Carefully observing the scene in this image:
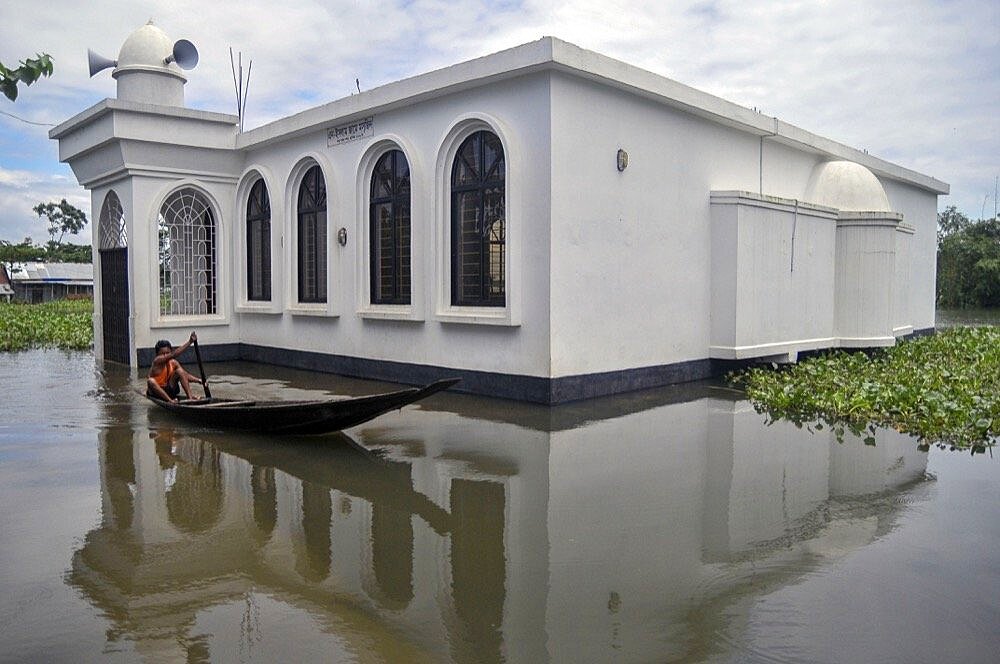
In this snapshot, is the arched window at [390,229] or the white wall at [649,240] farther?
the arched window at [390,229]

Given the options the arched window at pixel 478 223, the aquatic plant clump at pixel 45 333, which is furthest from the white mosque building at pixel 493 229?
the aquatic plant clump at pixel 45 333

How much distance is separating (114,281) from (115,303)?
1.39 feet

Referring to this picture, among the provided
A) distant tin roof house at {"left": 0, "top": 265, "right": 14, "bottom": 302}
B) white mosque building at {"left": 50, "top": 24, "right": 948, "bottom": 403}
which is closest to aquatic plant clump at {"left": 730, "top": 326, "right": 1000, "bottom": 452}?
white mosque building at {"left": 50, "top": 24, "right": 948, "bottom": 403}

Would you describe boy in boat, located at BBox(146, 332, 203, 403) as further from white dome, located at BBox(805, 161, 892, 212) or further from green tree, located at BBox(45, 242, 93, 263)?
green tree, located at BBox(45, 242, 93, 263)

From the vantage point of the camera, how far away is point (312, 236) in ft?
48.9

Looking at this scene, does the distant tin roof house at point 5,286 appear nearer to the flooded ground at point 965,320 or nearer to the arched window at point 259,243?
the arched window at point 259,243

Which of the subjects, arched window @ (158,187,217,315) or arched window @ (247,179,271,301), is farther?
arched window @ (158,187,217,315)

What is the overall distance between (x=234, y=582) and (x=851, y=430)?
696 centimetres

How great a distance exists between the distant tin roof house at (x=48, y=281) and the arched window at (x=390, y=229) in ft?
166

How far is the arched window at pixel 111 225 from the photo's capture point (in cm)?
1659

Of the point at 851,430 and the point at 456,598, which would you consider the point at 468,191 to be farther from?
the point at 456,598

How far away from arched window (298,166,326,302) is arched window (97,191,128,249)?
12.9ft

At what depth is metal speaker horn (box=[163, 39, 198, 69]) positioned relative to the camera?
53.1ft

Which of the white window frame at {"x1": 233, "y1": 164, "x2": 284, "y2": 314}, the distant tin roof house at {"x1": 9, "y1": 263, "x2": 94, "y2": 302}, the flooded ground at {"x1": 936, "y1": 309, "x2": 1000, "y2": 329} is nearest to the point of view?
the white window frame at {"x1": 233, "y1": 164, "x2": 284, "y2": 314}
